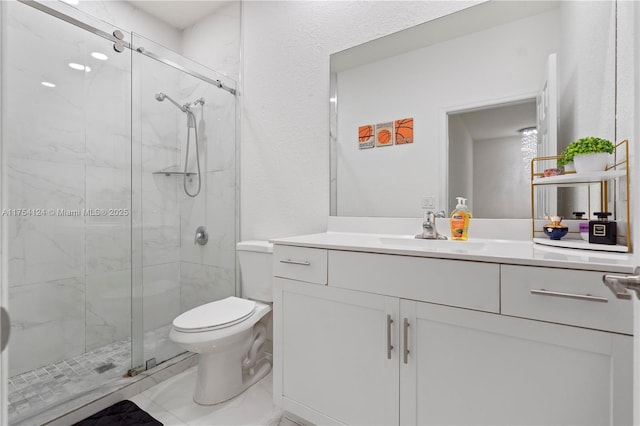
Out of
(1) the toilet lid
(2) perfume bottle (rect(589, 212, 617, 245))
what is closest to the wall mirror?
(2) perfume bottle (rect(589, 212, 617, 245))

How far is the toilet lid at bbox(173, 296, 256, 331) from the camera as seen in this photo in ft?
4.90

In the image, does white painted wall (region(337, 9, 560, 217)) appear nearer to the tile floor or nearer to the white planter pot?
the white planter pot

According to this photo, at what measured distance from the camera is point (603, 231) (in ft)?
3.31

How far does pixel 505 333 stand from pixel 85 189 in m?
2.28

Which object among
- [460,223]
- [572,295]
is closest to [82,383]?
[460,223]

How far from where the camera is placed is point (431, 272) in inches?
40.8

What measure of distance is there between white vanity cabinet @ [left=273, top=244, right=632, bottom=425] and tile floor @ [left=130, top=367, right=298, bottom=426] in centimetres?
23

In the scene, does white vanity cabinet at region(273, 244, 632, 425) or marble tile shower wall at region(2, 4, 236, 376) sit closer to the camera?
white vanity cabinet at region(273, 244, 632, 425)

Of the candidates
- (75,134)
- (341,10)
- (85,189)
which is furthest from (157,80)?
(341,10)

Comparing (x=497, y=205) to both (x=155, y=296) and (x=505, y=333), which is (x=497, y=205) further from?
(x=155, y=296)

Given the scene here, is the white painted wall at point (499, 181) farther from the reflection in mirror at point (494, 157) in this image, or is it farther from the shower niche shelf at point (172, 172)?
the shower niche shelf at point (172, 172)

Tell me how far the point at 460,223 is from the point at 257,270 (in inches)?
46.6

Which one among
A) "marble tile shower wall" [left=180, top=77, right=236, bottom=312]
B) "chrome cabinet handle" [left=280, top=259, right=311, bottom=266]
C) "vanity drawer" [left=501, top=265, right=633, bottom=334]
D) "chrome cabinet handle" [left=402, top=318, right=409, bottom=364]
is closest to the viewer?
"vanity drawer" [left=501, top=265, right=633, bottom=334]

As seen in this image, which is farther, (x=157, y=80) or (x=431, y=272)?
(x=157, y=80)
